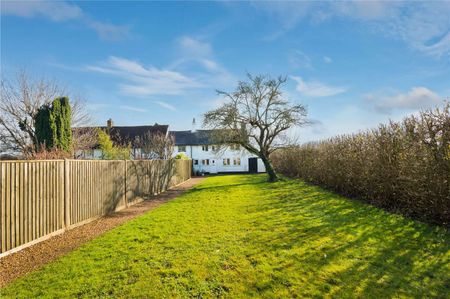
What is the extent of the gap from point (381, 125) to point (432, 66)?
2.59m

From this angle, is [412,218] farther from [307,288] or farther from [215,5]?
[215,5]

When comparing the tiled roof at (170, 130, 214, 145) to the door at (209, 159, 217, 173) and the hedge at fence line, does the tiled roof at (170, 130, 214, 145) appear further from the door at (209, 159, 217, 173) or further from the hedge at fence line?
the hedge at fence line

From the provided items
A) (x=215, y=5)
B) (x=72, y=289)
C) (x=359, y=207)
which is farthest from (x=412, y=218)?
(x=215, y=5)

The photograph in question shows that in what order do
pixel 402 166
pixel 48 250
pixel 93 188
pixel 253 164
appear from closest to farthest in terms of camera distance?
pixel 48 250
pixel 402 166
pixel 93 188
pixel 253 164

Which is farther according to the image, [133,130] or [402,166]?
[133,130]

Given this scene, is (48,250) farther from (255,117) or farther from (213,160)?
(213,160)

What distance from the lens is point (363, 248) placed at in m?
5.37

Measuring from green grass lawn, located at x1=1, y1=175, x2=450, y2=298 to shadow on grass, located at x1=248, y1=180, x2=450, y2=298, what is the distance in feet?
0.05

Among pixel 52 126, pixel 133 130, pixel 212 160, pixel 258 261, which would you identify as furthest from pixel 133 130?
pixel 258 261

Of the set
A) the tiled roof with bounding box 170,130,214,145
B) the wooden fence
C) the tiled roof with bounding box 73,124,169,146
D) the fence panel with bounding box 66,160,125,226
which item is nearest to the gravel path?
the wooden fence

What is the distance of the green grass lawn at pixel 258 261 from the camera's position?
3.82m

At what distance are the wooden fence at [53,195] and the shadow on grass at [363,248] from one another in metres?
4.95

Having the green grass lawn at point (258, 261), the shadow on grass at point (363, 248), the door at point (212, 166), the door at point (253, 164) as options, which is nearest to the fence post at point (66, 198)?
the green grass lawn at point (258, 261)

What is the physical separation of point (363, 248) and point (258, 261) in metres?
2.24
